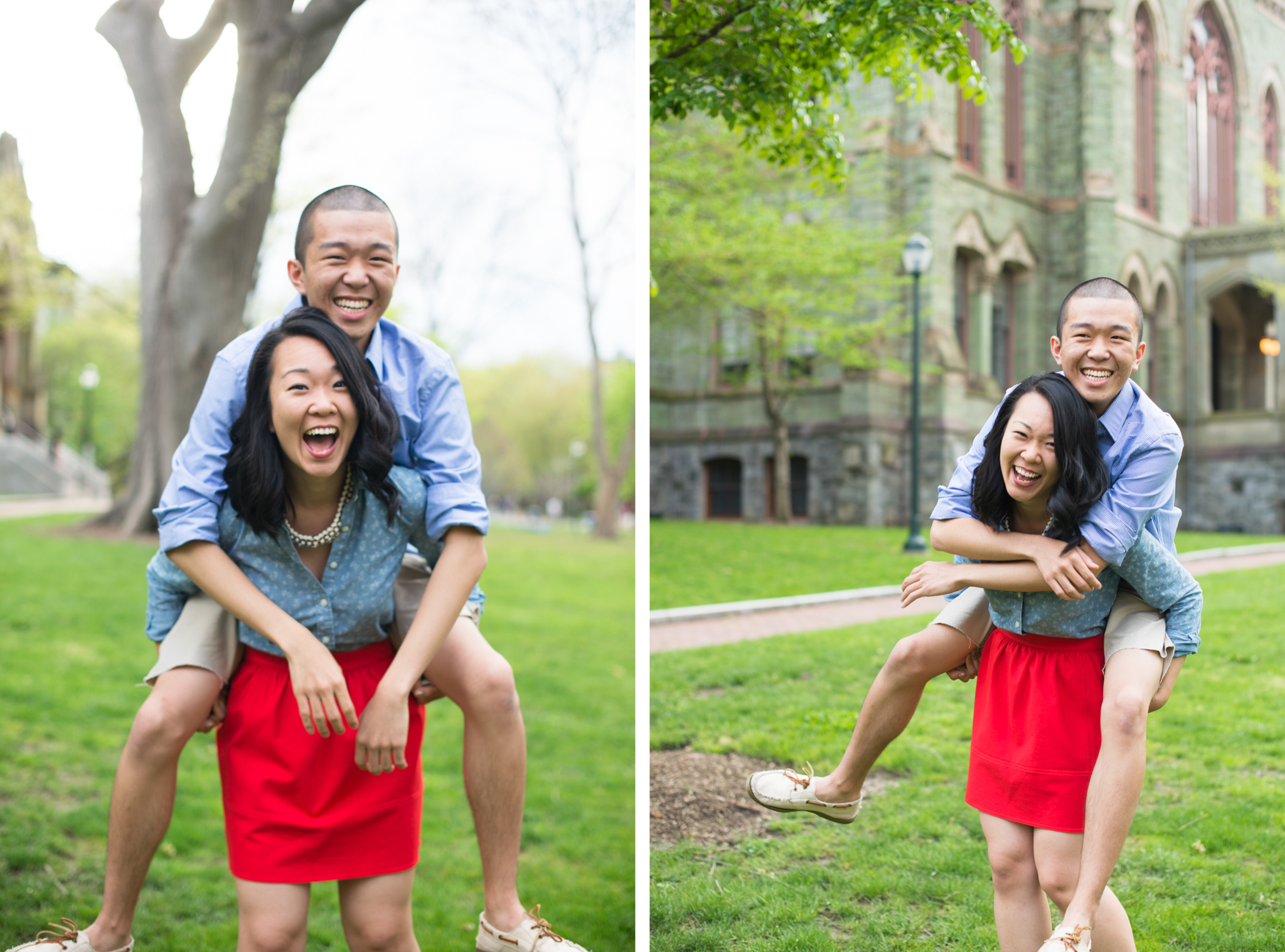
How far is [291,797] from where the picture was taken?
265 centimetres

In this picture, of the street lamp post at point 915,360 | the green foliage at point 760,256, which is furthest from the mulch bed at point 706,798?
the green foliage at point 760,256

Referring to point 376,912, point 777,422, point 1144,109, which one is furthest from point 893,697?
point 1144,109

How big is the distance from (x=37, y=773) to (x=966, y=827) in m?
5.96

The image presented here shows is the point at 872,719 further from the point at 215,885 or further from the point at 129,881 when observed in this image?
the point at 215,885

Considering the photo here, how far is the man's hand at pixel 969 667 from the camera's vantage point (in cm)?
283

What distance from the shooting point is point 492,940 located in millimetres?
2900

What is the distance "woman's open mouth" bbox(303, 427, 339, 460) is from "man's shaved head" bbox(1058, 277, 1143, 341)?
1799 mm

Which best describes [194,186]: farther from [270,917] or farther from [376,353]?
[270,917]

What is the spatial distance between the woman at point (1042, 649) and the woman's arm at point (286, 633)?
1.46m

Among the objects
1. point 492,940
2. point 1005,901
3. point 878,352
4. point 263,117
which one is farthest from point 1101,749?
point 878,352

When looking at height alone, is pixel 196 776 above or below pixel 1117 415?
below

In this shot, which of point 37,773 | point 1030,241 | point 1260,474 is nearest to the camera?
point 37,773

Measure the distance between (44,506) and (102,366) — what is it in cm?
906

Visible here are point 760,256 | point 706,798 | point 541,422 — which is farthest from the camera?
point 541,422
